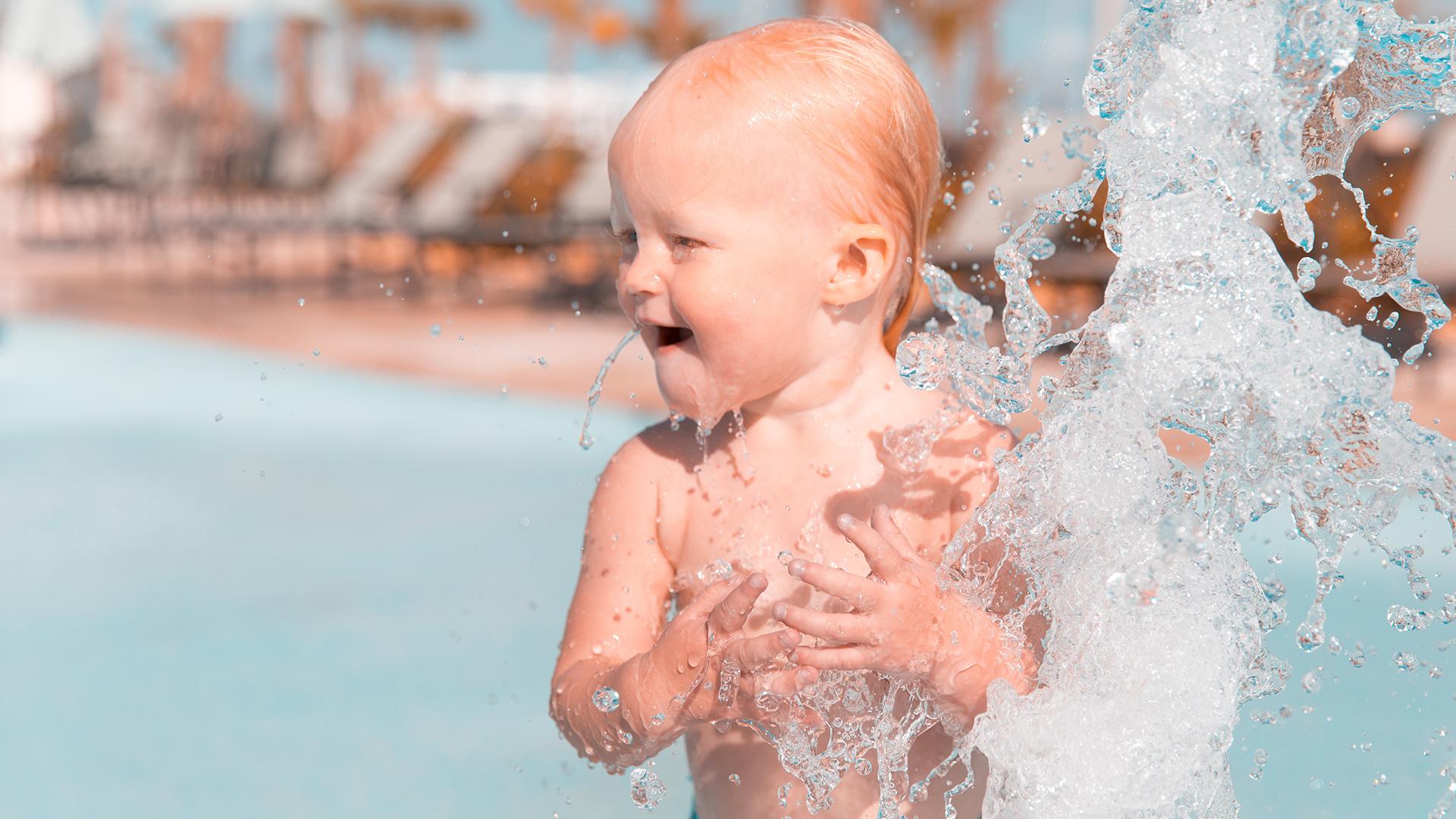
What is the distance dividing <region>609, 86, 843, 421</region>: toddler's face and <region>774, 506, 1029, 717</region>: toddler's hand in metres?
0.27

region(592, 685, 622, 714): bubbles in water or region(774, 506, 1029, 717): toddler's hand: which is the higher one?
region(774, 506, 1029, 717): toddler's hand

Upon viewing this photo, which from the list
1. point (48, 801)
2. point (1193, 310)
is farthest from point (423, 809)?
point (1193, 310)

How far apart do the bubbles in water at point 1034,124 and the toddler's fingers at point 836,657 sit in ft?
1.89

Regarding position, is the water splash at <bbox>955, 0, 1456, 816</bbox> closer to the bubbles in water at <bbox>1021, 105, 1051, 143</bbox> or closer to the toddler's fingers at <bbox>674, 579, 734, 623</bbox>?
the bubbles in water at <bbox>1021, 105, 1051, 143</bbox>

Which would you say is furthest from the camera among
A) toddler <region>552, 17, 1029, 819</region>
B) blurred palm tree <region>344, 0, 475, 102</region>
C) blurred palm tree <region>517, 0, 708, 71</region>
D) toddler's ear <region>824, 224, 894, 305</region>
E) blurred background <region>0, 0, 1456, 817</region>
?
blurred palm tree <region>344, 0, 475, 102</region>

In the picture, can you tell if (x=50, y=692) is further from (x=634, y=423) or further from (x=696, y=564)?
(x=696, y=564)

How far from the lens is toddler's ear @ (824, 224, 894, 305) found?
153cm

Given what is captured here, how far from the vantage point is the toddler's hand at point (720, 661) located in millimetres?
1262

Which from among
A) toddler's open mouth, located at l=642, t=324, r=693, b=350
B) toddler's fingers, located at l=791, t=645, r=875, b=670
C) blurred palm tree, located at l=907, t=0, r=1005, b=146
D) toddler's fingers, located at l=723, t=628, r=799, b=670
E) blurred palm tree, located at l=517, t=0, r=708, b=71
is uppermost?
toddler's open mouth, located at l=642, t=324, r=693, b=350

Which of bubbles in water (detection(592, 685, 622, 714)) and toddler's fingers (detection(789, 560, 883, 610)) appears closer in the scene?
toddler's fingers (detection(789, 560, 883, 610))

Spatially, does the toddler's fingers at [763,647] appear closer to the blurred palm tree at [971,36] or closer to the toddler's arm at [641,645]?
the toddler's arm at [641,645]

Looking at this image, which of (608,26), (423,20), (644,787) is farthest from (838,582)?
(423,20)

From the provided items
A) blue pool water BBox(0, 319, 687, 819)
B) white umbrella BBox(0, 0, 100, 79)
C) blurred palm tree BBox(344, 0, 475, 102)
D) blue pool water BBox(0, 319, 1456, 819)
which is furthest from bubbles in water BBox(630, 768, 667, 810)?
blurred palm tree BBox(344, 0, 475, 102)

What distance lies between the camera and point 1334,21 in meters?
1.37
